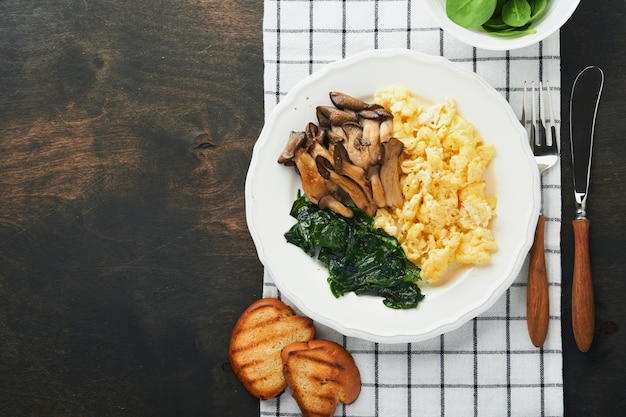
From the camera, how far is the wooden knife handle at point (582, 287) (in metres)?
2.83

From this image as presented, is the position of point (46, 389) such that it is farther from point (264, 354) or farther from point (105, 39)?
point (105, 39)

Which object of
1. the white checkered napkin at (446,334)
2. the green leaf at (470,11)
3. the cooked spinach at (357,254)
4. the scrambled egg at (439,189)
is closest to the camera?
the green leaf at (470,11)

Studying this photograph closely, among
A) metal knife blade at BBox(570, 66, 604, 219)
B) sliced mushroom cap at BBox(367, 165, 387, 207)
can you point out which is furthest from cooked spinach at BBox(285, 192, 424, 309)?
metal knife blade at BBox(570, 66, 604, 219)

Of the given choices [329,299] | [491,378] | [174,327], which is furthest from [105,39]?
[491,378]

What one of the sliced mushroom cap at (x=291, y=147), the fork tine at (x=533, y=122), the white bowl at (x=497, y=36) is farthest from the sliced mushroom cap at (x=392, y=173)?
the fork tine at (x=533, y=122)

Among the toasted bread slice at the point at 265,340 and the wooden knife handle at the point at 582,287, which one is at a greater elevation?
the wooden knife handle at the point at 582,287

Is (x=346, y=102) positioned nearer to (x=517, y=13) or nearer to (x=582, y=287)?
(x=517, y=13)

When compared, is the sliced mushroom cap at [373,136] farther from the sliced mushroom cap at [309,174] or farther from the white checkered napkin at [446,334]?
the white checkered napkin at [446,334]

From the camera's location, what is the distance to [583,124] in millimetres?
2863

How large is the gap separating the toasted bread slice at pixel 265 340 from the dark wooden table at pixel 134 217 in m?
0.12

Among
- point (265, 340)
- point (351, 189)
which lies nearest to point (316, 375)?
point (265, 340)

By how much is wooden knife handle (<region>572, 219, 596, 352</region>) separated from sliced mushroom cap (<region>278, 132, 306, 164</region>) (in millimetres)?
1329

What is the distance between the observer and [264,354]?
292cm

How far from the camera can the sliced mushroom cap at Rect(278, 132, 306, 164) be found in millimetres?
2736
